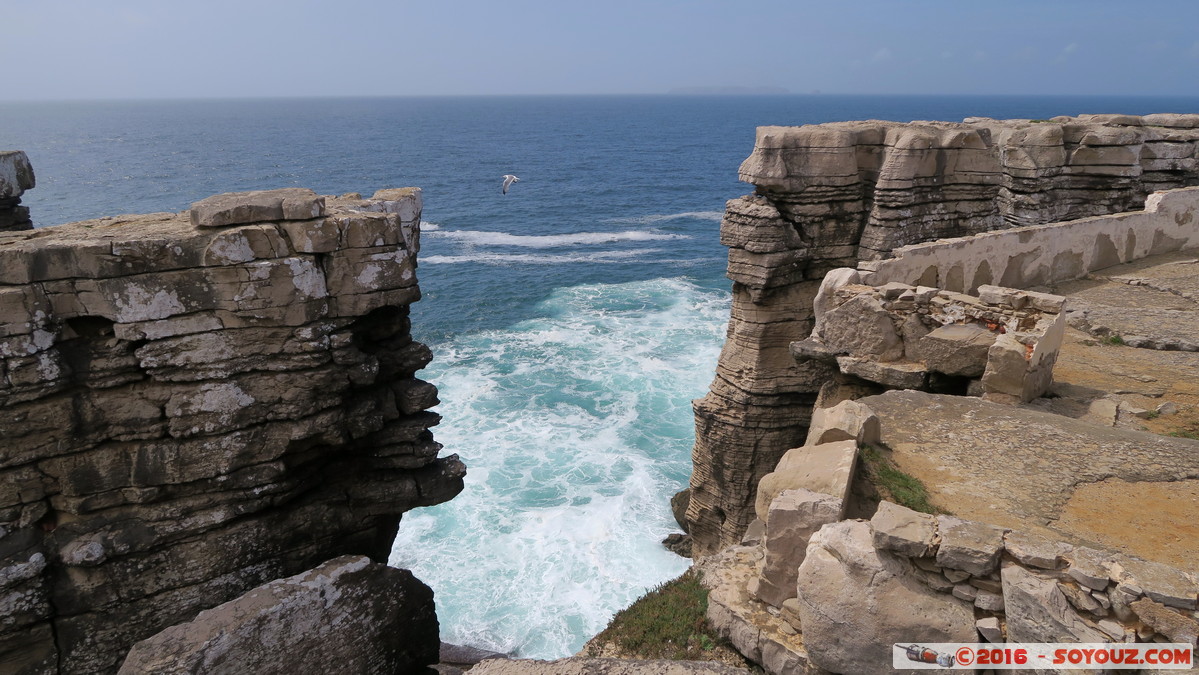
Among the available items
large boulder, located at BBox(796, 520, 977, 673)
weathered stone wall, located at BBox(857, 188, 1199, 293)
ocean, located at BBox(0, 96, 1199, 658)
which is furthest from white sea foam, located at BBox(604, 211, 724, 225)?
large boulder, located at BBox(796, 520, 977, 673)

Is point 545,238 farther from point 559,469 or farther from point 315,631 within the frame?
point 315,631

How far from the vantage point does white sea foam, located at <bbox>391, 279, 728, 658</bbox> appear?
17250mm

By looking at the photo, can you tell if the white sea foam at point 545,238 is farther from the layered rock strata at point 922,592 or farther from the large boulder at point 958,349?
the layered rock strata at point 922,592

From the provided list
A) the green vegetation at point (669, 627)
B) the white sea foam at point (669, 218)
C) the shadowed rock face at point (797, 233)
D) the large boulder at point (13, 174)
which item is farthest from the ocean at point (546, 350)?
the large boulder at point (13, 174)

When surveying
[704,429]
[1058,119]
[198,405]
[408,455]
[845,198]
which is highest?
[1058,119]

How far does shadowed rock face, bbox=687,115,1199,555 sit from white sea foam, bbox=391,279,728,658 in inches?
111

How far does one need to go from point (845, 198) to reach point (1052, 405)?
879 centimetres

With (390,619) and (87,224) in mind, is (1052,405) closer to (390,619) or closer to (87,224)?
(390,619)

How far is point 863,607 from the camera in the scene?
222 inches

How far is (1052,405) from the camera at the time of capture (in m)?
8.67

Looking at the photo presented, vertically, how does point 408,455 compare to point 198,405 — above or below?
below

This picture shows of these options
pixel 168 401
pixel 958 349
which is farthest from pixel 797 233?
pixel 168 401

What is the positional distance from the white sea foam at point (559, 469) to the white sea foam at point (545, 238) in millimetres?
15088

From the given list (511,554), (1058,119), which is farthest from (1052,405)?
(1058,119)
